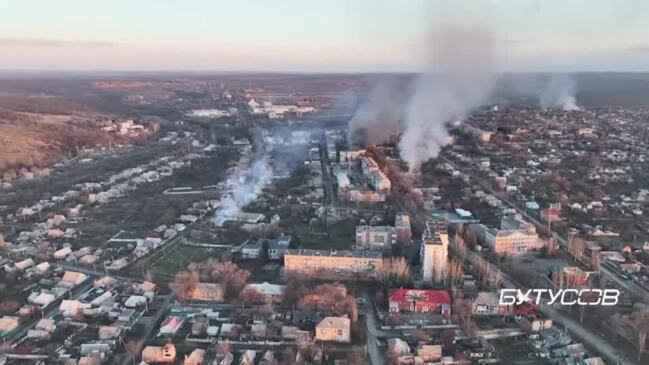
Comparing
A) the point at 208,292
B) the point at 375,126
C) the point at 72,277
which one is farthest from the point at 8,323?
the point at 375,126

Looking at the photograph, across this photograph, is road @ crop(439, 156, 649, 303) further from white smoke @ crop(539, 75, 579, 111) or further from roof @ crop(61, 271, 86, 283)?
white smoke @ crop(539, 75, 579, 111)

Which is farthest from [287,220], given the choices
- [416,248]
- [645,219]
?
[645,219]

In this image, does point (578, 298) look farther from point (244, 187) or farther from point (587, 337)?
point (244, 187)

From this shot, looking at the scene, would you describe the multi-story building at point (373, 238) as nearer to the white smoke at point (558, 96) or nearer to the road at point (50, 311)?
the road at point (50, 311)

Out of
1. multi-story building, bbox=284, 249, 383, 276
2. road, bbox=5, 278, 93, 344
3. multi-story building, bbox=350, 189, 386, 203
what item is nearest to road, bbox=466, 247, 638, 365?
multi-story building, bbox=284, 249, 383, 276

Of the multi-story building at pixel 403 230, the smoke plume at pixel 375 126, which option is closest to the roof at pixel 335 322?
the multi-story building at pixel 403 230

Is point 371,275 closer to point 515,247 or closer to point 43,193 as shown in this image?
point 515,247
